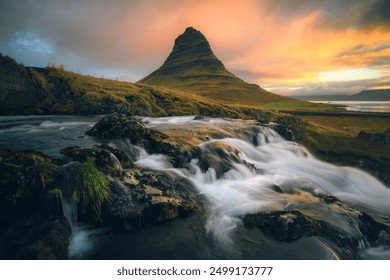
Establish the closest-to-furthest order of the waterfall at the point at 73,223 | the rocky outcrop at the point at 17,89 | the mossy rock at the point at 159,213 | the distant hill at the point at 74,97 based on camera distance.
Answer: the waterfall at the point at 73,223
the mossy rock at the point at 159,213
the rocky outcrop at the point at 17,89
the distant hill at the point at 74,97

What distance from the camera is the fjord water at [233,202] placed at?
8391mm

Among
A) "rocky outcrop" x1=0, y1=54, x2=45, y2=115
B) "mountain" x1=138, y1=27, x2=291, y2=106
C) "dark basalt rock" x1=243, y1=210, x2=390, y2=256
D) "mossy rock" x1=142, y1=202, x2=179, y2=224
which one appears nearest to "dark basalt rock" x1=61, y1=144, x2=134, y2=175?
"mossy rock" x1=142, y1=202, x2=179, y2=224

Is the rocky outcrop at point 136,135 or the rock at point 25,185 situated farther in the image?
the rocky outcrop at point 136,135

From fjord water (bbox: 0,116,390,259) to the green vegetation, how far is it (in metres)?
0.80

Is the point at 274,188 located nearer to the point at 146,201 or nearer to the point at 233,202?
the point at 233,202

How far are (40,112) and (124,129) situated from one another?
45.5ft

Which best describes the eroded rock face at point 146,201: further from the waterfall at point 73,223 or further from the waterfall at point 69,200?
the waterfall at point 69,200

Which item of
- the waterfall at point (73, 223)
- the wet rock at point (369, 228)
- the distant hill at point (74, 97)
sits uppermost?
the distant hill at point (74, 97)

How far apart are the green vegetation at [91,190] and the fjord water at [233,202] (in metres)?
0.80

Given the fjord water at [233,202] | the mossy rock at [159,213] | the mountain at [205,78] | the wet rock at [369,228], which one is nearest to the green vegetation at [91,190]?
the fjord water at [233,202]

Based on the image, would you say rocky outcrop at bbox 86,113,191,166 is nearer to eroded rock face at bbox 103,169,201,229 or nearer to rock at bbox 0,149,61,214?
eroded rock face at bbox 103,169,201,229

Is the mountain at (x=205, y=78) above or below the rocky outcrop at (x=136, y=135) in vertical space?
above

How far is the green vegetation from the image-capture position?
344 inches
